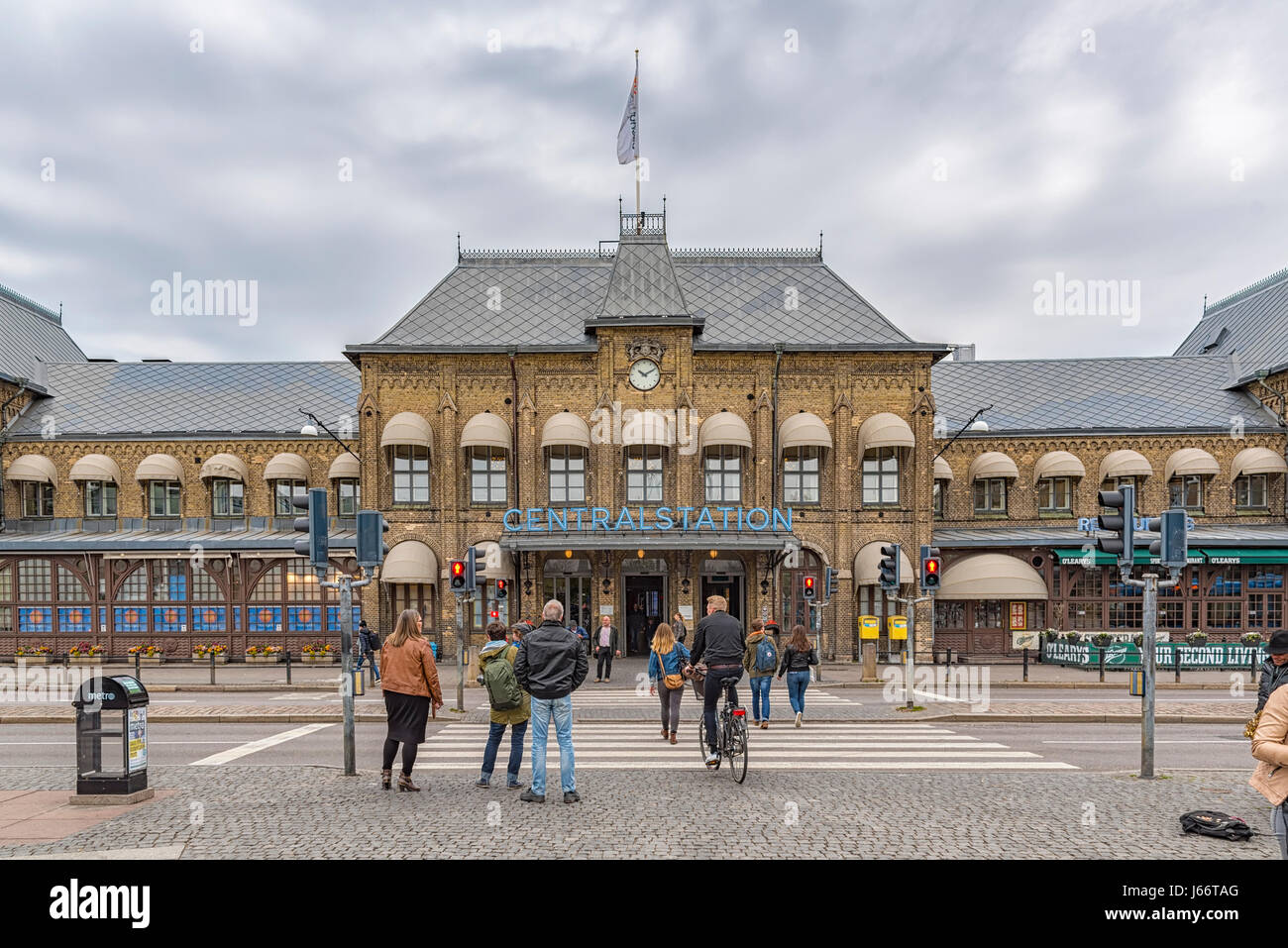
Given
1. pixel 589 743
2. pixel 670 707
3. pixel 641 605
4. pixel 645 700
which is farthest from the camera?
pixel 641 605

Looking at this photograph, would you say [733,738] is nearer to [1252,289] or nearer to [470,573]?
[470,573]

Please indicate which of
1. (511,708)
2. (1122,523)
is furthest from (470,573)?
(1122,523)

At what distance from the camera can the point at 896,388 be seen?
2797cm

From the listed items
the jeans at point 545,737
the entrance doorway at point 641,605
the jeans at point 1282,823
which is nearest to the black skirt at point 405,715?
the jeans at point 545,737

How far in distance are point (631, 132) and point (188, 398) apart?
20.7 metres

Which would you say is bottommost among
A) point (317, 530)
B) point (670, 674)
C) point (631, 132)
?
point (670, 674)

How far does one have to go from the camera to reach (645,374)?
27.7 m

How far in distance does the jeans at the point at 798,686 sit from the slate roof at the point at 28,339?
32.6 meters

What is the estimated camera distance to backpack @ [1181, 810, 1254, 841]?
7770 mm

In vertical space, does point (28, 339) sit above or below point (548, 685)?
above

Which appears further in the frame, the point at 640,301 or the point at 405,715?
the point at 640,301
